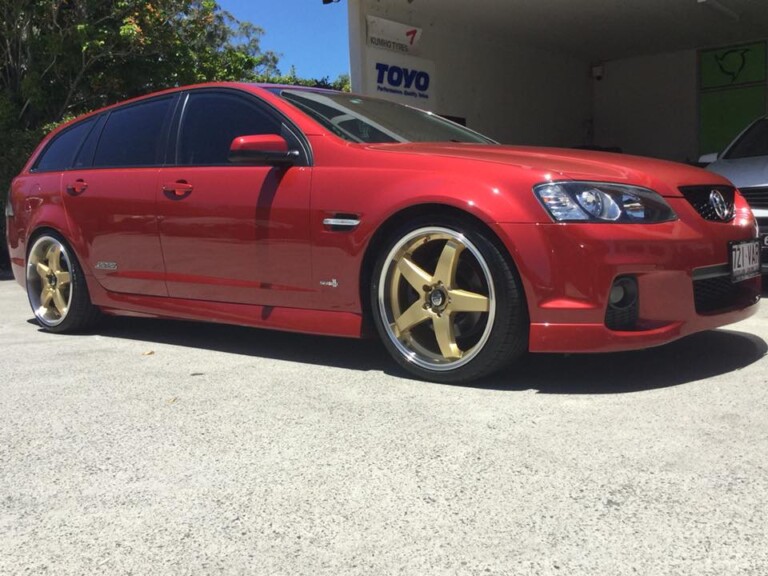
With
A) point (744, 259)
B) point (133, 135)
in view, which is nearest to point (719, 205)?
point (744, 259)

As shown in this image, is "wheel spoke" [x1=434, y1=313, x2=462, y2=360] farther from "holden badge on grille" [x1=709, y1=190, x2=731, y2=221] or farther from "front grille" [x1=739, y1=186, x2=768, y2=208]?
"front grille" [x1=739, y1=186, x2=768, y2=208]

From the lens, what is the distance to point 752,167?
19.9 feet

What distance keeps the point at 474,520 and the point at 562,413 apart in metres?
1.00

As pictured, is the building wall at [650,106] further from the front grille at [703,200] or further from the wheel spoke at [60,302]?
the wheel spoke at [60,302]

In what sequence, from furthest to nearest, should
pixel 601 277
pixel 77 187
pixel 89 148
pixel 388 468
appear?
pixel 89 148 → pixel 77 187 → pixel 601 277 → pixel 388 468

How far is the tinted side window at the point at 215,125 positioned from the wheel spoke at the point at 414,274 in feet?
3.56

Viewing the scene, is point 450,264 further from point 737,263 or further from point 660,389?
point 737,263

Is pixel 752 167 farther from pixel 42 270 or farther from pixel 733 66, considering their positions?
pixel 733 66

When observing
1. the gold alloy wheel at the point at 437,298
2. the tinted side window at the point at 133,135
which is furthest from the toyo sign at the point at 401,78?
the gold alloy wheel at the point at 437,298

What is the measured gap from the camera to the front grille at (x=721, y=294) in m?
3.36

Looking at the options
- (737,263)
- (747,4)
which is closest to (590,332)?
(737,263)

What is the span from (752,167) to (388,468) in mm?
4800

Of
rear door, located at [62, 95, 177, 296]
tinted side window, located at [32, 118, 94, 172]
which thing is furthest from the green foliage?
rear door, located at [62, 95, 177, 296]

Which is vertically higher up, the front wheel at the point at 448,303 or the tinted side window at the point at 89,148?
the tinted side window at the point at 89,148
